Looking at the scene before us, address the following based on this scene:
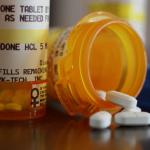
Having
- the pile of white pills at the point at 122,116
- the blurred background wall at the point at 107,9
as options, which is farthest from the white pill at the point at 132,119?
the blurred background wall at the point at 107,9

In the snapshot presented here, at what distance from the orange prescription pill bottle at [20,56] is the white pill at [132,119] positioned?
100 mm

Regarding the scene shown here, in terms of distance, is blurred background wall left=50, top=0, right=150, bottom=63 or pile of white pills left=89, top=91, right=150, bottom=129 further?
blurred background wall left=50, top=0, right=150, bottom=63

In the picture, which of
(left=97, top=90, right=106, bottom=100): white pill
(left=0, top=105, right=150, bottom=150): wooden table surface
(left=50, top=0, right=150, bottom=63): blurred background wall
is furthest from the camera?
(left=50, top=0, right=150, bottom=63): blurred background wall

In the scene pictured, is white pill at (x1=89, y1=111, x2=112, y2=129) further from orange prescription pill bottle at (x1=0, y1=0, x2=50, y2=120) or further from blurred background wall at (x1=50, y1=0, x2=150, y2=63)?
blurred background wall at (x1=50, y1=0, x2=150, y2=63)

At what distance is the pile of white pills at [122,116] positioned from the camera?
57 cm

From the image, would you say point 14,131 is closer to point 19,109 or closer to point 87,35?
point 19,109

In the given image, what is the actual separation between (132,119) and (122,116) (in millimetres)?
13

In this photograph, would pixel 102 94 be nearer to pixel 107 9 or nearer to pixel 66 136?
pixel 66 136

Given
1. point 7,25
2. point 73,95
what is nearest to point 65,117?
point 73,95

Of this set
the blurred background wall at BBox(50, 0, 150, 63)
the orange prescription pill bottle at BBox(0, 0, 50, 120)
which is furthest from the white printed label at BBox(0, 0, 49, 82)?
the blurred background wall at BBox(50, 0, 150, 63)

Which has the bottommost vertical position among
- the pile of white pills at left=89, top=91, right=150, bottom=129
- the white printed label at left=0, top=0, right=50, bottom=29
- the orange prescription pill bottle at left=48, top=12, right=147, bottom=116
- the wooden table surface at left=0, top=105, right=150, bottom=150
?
the wooden table surface at left=0, top=105, right=150, bottom=150

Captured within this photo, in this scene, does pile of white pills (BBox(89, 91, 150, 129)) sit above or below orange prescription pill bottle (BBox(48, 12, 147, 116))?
below

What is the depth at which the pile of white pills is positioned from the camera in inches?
22.3

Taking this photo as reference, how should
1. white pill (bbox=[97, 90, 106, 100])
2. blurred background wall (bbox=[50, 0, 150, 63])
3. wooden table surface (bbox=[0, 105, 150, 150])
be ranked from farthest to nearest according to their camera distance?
1. blurred background wall (bbox=[50, 0, 150, 63])
2. white pill (bbox=[97, 90, 106, 100])
3. wooden table surface (bbox=[0, 105, 150, 150])
